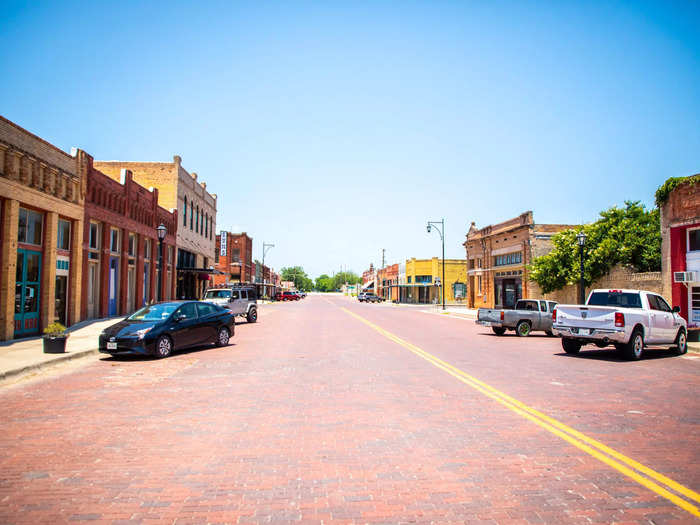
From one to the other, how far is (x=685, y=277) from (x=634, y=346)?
12458 mm

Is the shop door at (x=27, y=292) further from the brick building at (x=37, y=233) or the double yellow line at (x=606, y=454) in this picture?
the double yellow line at (x=606, y=454)

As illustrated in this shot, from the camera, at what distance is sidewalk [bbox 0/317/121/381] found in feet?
35.7

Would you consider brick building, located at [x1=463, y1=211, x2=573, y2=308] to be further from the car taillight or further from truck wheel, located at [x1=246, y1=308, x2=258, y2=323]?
the car taillight

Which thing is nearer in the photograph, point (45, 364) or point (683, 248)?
point (45, 364)

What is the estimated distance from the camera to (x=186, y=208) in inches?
1662

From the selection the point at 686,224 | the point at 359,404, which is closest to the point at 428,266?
the point at 686,224

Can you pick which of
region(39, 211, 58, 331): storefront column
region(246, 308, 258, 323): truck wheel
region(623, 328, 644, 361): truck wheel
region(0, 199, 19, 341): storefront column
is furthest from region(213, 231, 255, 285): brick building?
region(623, 328, 644, 361): truck wheel

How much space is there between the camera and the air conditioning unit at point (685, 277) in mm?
22906

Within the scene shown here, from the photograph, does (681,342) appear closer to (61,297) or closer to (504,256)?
(61,297)

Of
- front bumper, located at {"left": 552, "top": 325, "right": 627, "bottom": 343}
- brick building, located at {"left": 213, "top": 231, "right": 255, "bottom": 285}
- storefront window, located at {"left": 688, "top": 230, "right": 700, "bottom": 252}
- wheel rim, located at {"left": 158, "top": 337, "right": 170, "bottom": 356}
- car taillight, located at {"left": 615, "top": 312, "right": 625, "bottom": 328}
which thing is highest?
brick building, located at {"left": 213, "top": 231, "right": 255, "bottom": 285}

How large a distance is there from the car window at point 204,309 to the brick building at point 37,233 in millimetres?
6419

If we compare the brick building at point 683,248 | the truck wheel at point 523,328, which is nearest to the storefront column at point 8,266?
the truck wheel at point 523,328

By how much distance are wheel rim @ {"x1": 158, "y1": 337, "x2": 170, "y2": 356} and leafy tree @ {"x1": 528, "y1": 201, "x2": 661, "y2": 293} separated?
27710 mm

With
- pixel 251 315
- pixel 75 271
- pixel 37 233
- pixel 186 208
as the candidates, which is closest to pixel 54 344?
pixel 37 233
